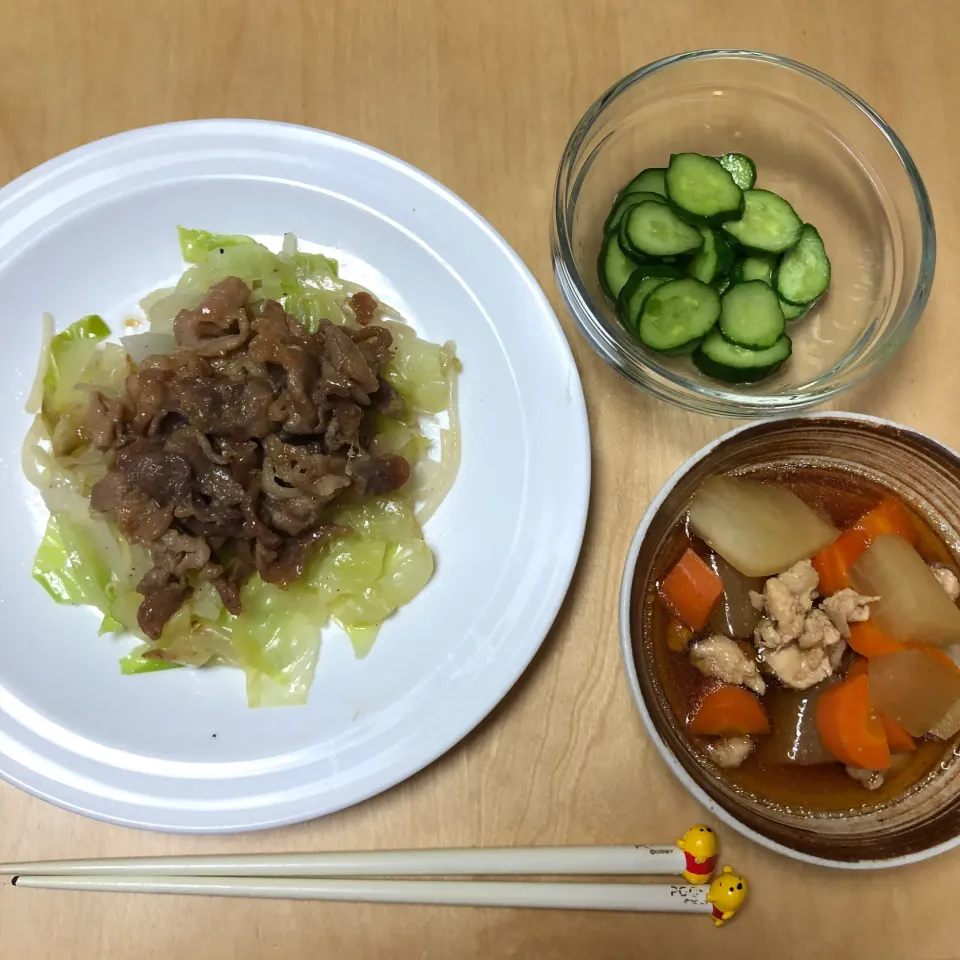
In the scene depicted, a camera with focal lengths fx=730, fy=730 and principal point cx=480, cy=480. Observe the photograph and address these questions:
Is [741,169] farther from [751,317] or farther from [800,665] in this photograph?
[800,665]

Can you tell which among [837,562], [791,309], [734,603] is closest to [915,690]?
[837,562]

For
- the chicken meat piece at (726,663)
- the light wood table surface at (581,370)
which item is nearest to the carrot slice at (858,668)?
the chicken meat piece at (726,663)

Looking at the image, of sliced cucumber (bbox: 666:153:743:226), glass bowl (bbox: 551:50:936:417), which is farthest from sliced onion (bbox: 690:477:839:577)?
sliced cucumber (bbox: 666:153:743:226)

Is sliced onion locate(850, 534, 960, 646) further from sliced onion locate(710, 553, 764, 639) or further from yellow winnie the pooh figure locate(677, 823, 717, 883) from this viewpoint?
yellow winnie the pooh figure locate(677, 823, 717, 883)

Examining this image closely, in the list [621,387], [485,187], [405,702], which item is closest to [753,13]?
[485,187]

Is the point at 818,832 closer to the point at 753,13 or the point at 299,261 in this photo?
the point at 299,261

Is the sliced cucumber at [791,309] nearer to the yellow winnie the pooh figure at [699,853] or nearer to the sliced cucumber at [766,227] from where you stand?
the sliced cucumber at [766,227]
